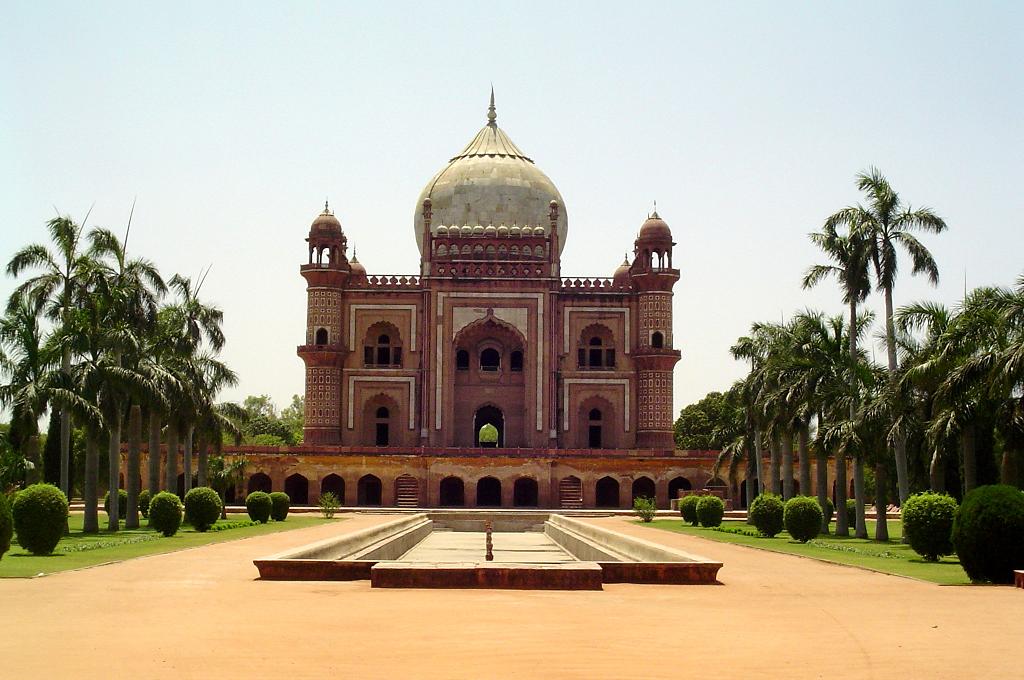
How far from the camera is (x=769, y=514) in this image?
2802 cm

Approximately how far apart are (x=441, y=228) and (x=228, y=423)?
1943cm

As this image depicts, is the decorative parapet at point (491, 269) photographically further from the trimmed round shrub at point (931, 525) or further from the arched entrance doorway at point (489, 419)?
the trimmed round shrub at point (931, 525)

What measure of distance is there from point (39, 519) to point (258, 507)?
591 inches

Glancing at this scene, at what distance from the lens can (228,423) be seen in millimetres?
36781

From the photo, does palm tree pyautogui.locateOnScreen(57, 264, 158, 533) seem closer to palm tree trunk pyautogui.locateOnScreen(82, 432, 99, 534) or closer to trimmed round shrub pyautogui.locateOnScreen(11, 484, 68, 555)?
palm tree trunk pyautogui.locateOnScreen(82, 432, 99, 534)

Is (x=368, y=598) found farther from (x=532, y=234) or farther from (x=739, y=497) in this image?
(x=532, y=234)

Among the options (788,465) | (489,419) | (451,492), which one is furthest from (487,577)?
(489,419)

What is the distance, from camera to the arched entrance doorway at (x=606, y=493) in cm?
4838

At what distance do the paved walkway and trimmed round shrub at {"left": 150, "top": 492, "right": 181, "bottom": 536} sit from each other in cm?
1095

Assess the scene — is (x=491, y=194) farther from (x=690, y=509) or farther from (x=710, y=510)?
(x=710, y=510)


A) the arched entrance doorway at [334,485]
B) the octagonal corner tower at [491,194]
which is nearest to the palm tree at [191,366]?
the arched entrance doorway at [334,485]

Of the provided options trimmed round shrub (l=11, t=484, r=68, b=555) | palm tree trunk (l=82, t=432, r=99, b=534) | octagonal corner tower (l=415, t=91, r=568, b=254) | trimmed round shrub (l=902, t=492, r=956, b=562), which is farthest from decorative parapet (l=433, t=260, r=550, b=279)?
trimmed round shrub (l=902, t=492, r=956, b=562)

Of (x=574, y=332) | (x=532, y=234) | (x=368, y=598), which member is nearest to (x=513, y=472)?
(x=574, y=332)

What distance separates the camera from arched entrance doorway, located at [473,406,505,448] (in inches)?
2080
